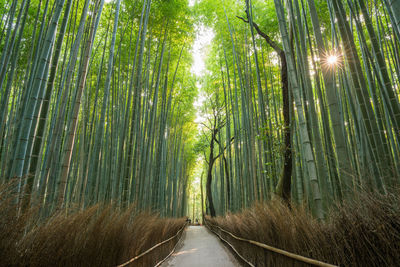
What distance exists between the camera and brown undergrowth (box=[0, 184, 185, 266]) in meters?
0.94

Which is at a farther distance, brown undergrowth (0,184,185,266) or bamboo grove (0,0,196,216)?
bamboo grove (0,0,196,216)

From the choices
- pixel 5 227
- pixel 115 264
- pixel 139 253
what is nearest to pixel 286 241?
pixel 115 264

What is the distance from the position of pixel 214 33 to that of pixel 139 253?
6097mm

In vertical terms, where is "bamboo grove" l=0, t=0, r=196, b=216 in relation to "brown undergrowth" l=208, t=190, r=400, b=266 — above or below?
above

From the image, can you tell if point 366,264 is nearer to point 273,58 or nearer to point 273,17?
point 273,17

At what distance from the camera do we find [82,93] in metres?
2.71

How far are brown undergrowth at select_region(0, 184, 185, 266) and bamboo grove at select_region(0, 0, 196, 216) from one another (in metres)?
0.15

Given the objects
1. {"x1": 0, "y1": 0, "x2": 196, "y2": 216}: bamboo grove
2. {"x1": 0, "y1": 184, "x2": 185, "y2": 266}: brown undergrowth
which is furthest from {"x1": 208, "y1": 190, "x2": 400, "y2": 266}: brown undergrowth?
{"x1": 0, "y1": 0, "x2": 196, "y2": 216}: bamboo grove

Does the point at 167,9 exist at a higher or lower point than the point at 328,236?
higher

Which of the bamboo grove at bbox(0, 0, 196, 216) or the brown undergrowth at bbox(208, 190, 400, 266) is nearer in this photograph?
the brown undergrowth at bbox(208, 190, 400, 266)

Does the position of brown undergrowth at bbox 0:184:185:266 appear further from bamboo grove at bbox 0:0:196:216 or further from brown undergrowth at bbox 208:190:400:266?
brown undergrowth at bbox 208:190:400:266

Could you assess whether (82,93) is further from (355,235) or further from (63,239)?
(355,235)

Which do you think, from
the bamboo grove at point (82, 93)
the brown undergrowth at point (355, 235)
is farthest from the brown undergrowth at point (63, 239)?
the brown undergrowth at point (355, 235)

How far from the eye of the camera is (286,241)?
1834 millimetres
